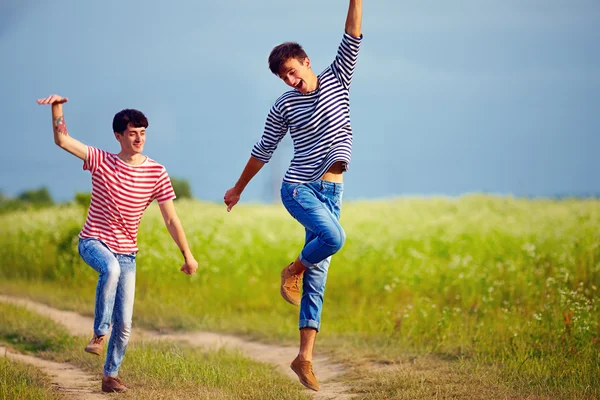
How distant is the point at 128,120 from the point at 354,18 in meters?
1.98

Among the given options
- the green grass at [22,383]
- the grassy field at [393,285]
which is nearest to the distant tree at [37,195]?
the grassy field at [393,285]

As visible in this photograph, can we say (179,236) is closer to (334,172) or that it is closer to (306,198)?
(306,198)

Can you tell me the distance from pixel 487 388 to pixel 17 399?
392cm

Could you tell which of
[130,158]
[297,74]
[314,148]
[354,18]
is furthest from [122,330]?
[354,18]

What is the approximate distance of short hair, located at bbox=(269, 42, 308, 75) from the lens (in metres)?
5.88

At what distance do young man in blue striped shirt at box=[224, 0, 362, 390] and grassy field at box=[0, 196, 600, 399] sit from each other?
1286mm

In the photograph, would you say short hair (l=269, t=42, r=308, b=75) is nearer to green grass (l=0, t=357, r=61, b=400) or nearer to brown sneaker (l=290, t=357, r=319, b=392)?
brown sneaker (l=290, t=357, r=319, b=392)

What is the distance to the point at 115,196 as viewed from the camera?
5809mm

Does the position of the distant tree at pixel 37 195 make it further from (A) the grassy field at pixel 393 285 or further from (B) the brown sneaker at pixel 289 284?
(B) the brown sneaker at pixel 289 284

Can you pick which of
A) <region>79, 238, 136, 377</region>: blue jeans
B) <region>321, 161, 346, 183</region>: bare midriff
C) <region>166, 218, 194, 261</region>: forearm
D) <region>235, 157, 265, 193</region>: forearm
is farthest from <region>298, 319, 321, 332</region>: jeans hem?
<region>79, 238, 136, 377</region>: blue jeans

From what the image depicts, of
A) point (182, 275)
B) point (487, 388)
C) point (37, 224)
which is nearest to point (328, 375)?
point (487, 388)

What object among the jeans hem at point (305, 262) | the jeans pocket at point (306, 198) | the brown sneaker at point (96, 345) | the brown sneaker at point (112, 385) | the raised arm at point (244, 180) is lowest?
the brown sneaker at point (112, 385)

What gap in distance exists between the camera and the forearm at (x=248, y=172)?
6.44m

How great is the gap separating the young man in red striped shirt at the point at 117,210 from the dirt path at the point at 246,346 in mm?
2004
